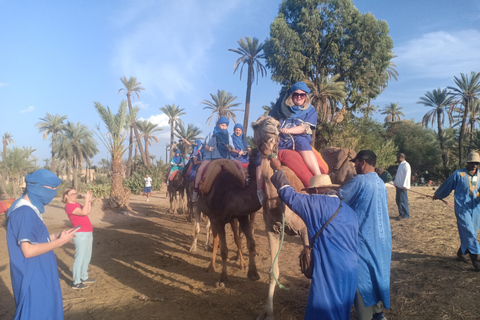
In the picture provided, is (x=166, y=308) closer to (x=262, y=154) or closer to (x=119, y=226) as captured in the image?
(x=262, y=154)

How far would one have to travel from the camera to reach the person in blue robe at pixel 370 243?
3180mm

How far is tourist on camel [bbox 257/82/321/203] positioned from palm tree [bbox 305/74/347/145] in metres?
17.8

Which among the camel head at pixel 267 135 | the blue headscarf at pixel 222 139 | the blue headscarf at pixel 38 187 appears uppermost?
the blue headscarf at pixel 222 139

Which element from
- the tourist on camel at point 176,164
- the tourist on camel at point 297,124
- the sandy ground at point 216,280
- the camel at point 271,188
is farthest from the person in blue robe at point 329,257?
the tourist on camel at point 176,164

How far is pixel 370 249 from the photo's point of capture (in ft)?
10.5

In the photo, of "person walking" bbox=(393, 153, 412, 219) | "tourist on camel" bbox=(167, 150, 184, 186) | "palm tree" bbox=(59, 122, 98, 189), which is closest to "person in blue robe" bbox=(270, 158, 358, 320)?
"person walking" bbox=(393, 153, 412, 219)

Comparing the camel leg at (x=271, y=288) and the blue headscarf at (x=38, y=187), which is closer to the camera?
the blue headscarf at (x=38, y=187)

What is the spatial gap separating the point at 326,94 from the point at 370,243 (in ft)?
69.6

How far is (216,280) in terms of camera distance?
18.2 ft

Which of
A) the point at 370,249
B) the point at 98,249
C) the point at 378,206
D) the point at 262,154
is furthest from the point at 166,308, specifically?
the point at 98,249

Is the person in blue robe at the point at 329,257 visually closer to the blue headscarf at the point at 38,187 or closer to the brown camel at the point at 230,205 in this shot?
the brown camel at the point at 230,205

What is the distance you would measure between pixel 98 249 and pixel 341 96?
20.2 meters

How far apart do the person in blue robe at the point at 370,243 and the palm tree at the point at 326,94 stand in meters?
18.8

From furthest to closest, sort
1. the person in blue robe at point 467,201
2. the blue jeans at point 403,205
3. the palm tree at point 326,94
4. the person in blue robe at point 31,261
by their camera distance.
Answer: the palm tree at point 326,94 → the blue jeans at point 403,205 → the person in blue robe at point 467,201 → the person in blue robe at point 31,261
